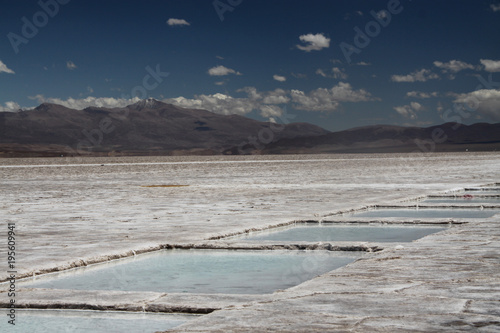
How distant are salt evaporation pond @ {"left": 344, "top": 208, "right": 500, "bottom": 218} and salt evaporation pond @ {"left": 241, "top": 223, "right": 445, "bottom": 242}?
5.87ft

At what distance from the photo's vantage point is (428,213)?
11539 mm

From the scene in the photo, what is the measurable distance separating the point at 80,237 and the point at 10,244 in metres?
0.95

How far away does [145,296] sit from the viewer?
476 cm

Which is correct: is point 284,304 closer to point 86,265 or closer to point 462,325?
point 462,325

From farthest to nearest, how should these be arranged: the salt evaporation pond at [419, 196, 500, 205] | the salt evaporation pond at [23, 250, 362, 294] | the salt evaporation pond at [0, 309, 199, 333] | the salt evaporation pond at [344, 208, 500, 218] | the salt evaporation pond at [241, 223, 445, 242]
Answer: the salt evaporation pond at [419, 196, 500, 205] < the salt evaporation pond at [344, 208, 500, 218] < the salt evaporation pond at [241, 223, 445, 242] < the salt evaporation pond at [23, 250, 362, 294] < the salt evaporation pond at [0, 309, 199, 333]

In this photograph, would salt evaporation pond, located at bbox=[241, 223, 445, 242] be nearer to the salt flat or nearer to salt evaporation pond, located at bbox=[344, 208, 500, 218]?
the salt flat

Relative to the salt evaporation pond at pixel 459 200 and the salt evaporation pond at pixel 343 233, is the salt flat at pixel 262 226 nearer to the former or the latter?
the salt evaporation pond at pixel 343 233

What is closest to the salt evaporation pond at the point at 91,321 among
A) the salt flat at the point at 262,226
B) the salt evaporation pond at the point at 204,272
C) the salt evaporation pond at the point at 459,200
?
the salt flat at the point at 262,226

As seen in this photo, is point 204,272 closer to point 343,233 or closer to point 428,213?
point 343,233

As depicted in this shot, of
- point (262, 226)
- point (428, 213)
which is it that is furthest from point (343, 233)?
point (428, 213)

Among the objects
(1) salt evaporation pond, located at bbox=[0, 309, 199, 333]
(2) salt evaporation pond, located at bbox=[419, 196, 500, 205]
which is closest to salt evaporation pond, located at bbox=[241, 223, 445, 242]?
(1) salt evaporation pond, located at bbox=[0, 309, 199, 333]

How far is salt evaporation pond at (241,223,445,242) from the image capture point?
8.36 meters

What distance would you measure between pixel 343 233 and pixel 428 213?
123 inches

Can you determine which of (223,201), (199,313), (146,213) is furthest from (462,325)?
(223,201)
